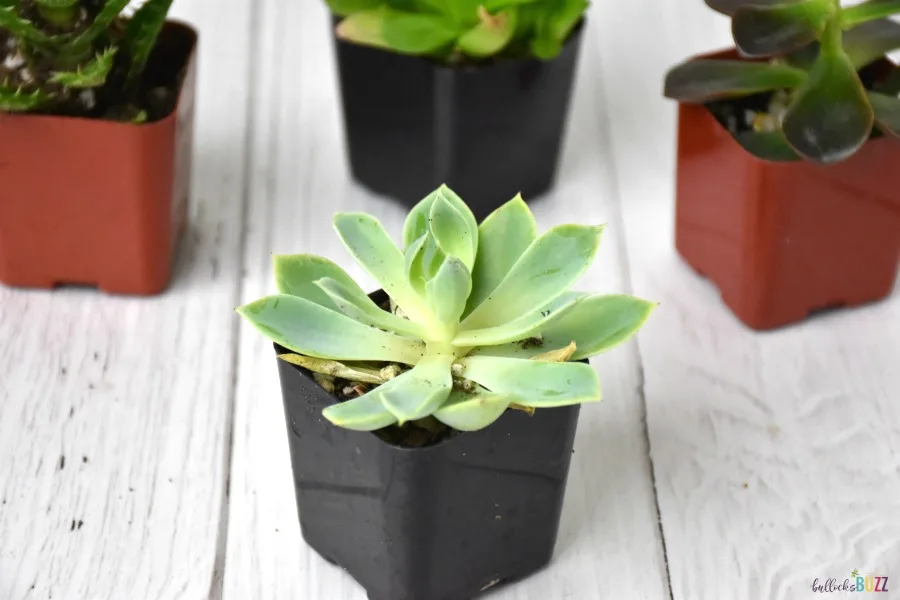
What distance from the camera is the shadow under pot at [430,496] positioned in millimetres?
557

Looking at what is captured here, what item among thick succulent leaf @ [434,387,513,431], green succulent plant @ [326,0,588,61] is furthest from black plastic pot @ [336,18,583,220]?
thick succulent leaf @ [434,387,513,431]

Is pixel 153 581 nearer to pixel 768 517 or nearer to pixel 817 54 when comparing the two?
pixel 768 517

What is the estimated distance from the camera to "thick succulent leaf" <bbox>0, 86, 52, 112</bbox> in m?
0.71

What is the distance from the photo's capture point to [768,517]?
2.28ft

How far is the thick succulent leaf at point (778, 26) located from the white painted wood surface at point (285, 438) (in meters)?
0.22

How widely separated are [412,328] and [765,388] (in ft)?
1.03

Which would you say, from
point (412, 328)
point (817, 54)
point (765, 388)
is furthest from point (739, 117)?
point (412, 328)

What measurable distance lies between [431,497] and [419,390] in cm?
7

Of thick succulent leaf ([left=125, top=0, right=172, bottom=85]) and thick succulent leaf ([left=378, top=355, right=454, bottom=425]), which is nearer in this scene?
thick succulent leaf ([left=378, top=355, right=454, bottom=425])

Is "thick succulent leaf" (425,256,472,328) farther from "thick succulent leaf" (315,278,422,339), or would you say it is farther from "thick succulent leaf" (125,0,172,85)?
"thick succulent leaf" (125,0,172,85)

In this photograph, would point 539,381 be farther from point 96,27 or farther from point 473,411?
point 96,27

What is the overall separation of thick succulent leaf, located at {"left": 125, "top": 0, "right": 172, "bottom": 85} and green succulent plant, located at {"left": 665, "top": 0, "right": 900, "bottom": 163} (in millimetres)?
349

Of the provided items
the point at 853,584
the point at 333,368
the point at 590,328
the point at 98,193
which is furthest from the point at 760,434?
the point at 98,193

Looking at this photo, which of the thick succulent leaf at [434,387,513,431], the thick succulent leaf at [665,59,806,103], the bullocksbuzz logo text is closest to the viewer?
the thick succulent leaf at [434,387,513,431]
